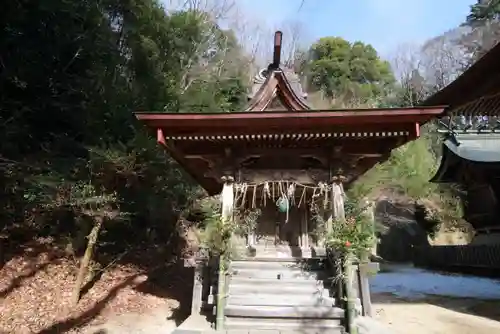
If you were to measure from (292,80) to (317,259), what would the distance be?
426cm

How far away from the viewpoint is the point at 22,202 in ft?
32.2

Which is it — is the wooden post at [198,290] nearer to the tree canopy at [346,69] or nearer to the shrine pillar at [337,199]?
the shrine pillar at [337,199]

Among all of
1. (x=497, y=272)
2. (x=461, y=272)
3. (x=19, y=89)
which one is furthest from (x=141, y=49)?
(x=461, y=272)

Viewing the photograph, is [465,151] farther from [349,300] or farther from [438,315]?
[349,300]

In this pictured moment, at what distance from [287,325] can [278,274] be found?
3.97ft

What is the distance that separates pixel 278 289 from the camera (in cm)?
702

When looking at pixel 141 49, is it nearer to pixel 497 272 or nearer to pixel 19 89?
pixel 19 89

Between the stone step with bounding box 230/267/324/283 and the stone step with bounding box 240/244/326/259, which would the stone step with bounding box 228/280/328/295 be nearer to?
the stone step with bounding box 230/267/324/283

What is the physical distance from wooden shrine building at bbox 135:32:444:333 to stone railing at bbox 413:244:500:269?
8556 mm

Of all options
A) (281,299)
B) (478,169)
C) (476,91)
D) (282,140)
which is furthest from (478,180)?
(281,299)

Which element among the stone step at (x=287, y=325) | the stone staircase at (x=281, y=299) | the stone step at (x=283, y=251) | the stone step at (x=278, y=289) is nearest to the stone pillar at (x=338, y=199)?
the stone staircase at (x=281, y=299)

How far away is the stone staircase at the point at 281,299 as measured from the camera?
629 centimetres

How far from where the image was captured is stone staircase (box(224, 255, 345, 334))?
247 inches

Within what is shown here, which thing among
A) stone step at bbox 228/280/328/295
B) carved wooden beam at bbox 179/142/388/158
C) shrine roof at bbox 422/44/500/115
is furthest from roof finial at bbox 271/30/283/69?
stone step at bbox 228/280/328/295
